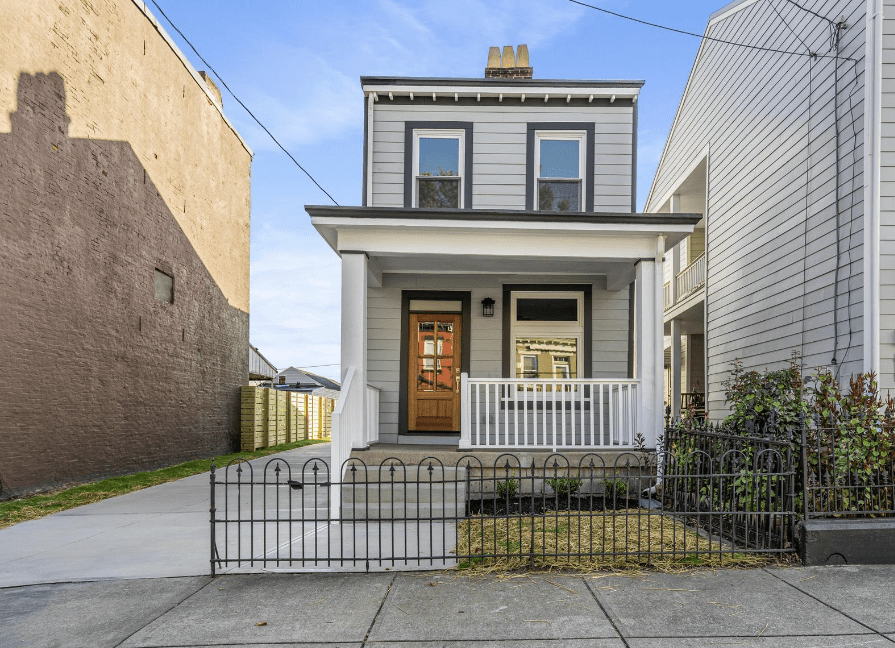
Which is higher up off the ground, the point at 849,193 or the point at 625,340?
the point at 849,193

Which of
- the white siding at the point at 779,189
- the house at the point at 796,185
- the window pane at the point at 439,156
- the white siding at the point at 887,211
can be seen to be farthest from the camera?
the window pane at the point at 439,156

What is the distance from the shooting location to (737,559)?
552 cm

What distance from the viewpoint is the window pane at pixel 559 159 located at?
11422mm

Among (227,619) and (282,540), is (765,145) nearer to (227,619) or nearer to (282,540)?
(282,540)

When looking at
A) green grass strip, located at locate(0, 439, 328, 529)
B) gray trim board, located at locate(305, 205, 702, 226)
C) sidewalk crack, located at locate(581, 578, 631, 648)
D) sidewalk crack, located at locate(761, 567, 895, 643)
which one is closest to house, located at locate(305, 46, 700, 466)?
gray trim board, located at locate(305, 205, 702, 226)

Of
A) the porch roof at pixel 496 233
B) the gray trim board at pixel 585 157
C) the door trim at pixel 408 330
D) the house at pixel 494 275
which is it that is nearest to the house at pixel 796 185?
the porch roof at pixel 496 233

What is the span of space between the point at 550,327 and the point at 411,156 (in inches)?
142

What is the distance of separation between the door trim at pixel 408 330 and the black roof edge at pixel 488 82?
3.42 metres

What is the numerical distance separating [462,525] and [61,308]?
7.51m

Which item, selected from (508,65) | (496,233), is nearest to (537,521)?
(496,233)

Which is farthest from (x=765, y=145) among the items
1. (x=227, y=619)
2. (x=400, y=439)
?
(x=227, y=619)

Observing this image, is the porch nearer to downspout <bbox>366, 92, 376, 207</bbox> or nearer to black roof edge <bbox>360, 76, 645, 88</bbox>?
downspout <bbox>366, 92, 376, 207</bbox>

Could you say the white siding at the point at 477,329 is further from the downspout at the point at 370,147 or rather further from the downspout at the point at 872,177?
the downspout at the point at 872,177

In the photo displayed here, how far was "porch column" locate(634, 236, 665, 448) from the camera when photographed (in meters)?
8.84
